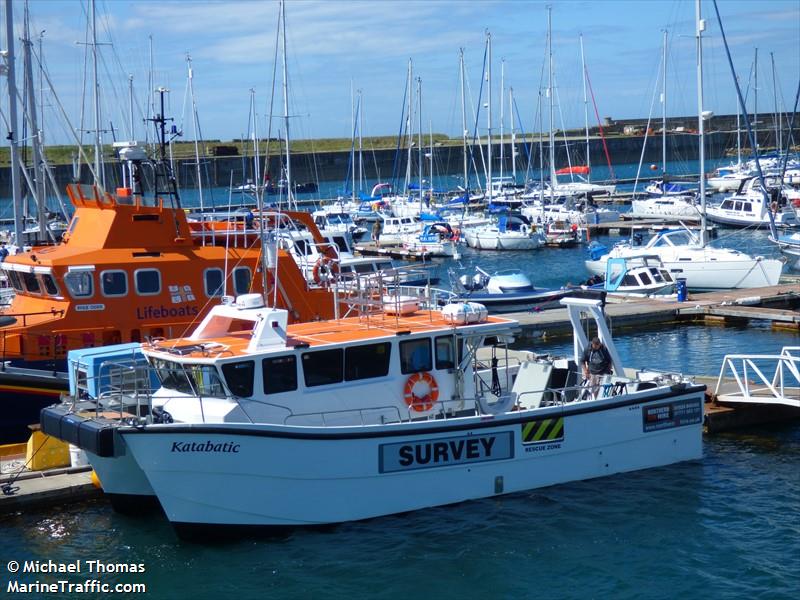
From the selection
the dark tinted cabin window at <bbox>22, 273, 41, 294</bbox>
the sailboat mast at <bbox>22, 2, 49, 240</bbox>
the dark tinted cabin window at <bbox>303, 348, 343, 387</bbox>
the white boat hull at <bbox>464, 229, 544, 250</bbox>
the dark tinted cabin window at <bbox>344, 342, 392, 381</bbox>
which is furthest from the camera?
the white boat hull at <bbox>464, 229, 544, 250</bbox>

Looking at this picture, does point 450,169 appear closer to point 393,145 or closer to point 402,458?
point 393,145

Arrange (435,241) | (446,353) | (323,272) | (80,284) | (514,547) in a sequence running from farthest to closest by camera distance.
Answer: (435,241) → (323,272) → (80,284) → (446,353) → (514,547)

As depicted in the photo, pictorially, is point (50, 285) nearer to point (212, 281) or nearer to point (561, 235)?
point (212, 281)

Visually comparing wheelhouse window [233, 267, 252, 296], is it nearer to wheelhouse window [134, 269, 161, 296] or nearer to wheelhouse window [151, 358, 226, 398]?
wheelhouse window [134, 269, 161, 296]

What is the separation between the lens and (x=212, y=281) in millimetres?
21016

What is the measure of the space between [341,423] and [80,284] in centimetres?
723

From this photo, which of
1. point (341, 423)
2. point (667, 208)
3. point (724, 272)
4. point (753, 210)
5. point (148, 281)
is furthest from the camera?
point (667, 208)

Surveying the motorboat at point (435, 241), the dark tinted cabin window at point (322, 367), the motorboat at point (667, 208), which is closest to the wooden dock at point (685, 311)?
the dark tinted cabin window at point (322, 367)

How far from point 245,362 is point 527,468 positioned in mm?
4697

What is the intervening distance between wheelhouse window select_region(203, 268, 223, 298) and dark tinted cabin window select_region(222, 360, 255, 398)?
246 inches

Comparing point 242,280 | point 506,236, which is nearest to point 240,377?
point 242,280

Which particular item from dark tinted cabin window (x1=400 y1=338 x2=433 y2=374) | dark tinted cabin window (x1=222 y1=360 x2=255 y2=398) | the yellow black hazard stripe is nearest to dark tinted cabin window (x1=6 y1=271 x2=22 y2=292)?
dark tinted cabin window (x1=222 y1=360 x2=255 y2=398)

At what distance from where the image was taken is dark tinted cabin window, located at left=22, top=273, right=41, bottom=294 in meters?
20.6

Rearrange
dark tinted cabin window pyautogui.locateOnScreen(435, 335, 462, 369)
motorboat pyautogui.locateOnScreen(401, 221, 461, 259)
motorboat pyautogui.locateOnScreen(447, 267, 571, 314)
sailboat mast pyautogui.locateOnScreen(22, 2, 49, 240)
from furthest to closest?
motorboat pyautogui.locateOnScreen(401, 221, 461, 259) < motorboat pyautogui.locateOnScreen(447, 267, 571, 314) < sailboat mast pyautogui.locateOnScreen(22, 2, 49, 240) < dark tinted cabin window pyautogui.locateOnScreen(435, 335, 462, 369)
